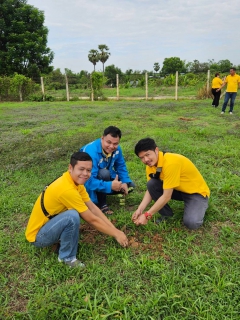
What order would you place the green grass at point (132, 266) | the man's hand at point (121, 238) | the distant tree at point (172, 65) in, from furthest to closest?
the distant tree at point (172, 65) → the man's hand at point (121, 238) → the green grass at point (132, 266)

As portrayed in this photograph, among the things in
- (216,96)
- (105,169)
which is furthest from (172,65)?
(105,169)

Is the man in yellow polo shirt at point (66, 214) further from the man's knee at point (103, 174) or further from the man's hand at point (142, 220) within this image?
the man's knee at point (103, 174)

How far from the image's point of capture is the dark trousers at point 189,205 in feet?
9.48

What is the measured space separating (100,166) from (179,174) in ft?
3.76

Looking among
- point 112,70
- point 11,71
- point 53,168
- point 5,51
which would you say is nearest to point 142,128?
point 53,168

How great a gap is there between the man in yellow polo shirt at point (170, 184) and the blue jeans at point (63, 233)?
2.46 ft

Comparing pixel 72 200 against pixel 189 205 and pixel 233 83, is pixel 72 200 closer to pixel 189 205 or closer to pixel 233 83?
pixel 189 205

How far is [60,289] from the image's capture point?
214 cm

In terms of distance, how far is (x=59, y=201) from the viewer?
92.4 inches

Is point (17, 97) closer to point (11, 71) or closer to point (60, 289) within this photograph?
point (11, 71)

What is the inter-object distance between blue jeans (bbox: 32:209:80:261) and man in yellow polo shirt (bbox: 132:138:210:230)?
2.46 ft

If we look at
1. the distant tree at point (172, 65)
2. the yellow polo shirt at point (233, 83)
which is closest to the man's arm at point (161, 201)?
the yellow polo shirt at point (233, 83)

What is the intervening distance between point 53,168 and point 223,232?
10.1 feet

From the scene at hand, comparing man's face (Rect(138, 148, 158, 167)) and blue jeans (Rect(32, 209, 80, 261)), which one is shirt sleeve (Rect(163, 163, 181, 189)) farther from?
blue jeans (Rect(32, 209, 80, 261))
